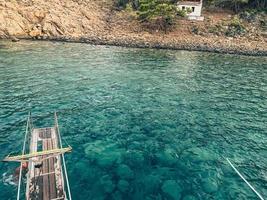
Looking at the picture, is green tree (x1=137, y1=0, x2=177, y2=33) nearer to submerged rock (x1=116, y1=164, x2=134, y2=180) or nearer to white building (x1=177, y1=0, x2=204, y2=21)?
white building (x1=177, y1=0, x2=204, y2=21)

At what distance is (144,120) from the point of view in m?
27.1

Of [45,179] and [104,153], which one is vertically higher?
[45,179]

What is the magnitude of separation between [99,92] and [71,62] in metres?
17.5

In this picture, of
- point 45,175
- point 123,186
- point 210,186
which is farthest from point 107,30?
point 210,186

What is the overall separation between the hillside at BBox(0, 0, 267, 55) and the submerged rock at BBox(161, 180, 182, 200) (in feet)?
177

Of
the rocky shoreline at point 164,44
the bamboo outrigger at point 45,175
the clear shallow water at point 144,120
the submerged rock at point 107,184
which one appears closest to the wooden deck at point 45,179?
the bamboo outrigger at point 45,175

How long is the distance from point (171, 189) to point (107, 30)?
69225mm

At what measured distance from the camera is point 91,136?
922 inches

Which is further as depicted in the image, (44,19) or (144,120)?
Answer: (44,19)

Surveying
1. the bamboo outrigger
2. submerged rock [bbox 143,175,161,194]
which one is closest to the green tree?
submerged rock [bbox 143,175,161,194]

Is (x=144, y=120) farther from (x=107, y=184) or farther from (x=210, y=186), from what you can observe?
(x=210, y=186)

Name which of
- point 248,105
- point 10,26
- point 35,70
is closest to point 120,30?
point 10,26

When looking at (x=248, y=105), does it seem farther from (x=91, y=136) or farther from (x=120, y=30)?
(x=120, y=30)

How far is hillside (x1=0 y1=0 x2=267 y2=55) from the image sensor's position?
68688 millimetres
